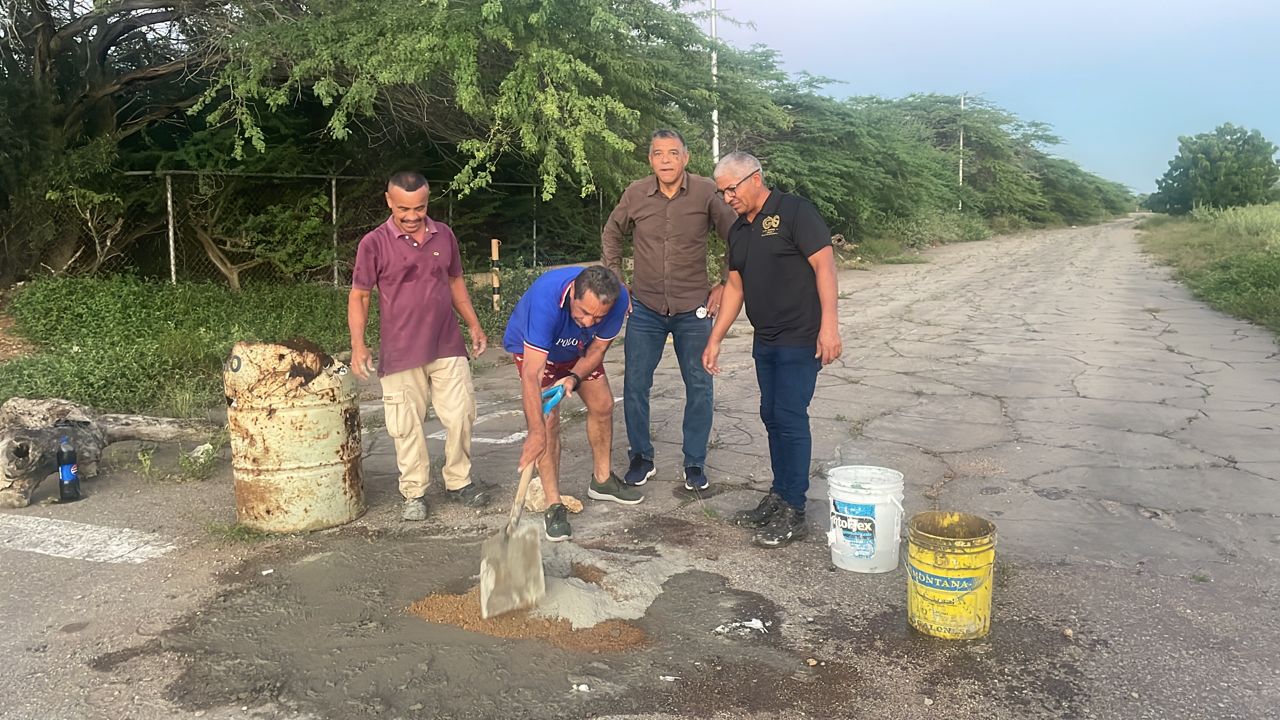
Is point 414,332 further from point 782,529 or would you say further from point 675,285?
point 782,529

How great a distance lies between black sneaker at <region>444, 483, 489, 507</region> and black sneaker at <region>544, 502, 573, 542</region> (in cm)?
56

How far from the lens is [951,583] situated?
126 inches

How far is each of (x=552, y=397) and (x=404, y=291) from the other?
1.05m

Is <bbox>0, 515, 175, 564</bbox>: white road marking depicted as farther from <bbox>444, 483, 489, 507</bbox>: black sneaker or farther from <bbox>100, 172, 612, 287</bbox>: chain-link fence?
<bbox>100, 172, 612, 287</bbox>: chain-link fence

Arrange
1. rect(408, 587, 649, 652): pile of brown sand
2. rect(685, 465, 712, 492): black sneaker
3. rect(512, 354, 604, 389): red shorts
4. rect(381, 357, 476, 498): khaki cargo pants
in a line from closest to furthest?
rect(408, 587, 649, 652): pile of brown sand
rect(512, 354, 604, 389): red shorts
rect(381, 357, 476, 498): khaki cargo pants
rect(685, 465, 712, 492): black sneaker

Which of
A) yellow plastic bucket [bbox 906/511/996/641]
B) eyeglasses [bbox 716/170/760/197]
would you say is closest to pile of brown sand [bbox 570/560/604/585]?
yellow plastic bucket [bbox 906/511/996/641]

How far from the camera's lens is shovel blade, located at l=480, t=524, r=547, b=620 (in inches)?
135

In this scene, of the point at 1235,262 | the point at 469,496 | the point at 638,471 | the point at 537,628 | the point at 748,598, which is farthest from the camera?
the point at 1235,262

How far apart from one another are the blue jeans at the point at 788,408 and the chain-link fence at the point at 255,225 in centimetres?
846

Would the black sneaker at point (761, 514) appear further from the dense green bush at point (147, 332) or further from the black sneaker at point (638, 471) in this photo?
the dense green bush at point (147, 332)

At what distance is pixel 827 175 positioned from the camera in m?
22.0

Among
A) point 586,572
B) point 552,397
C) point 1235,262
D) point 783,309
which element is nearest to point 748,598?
point 586,572

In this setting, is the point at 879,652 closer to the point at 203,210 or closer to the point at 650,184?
the point at 650,184

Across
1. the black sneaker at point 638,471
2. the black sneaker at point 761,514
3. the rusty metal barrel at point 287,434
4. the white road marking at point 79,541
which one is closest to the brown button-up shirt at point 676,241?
the black sneaker at point 638,471
